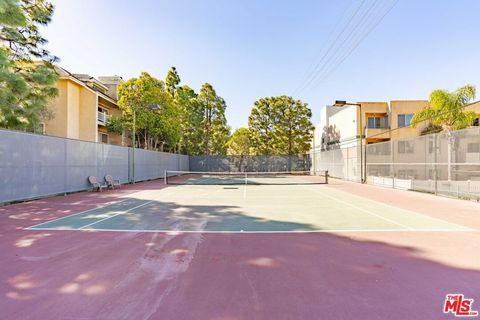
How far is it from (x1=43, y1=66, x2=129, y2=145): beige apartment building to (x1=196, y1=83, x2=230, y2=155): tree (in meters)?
12.3

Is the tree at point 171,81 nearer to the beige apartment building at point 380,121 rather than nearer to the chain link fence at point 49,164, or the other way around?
the chain link fence at point 49,164

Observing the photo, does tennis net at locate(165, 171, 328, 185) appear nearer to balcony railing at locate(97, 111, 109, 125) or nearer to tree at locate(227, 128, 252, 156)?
balcony railing at locate(97, 111, 109, 125)

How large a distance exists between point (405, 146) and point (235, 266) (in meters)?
15.7

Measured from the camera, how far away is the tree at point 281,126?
40750 mm

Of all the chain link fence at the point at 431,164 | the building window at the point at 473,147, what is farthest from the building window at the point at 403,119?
the building window at the point at 473,147

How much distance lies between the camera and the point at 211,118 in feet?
132

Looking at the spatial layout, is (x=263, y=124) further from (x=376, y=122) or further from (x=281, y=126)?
(x=376, y=122)

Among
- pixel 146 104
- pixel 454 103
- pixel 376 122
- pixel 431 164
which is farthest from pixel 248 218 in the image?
pixel 376 122

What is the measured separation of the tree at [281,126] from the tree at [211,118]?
205 inches

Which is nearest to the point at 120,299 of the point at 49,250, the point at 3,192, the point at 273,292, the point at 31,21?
the point at 273,292

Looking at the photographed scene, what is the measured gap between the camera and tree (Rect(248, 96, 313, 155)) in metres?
40.8

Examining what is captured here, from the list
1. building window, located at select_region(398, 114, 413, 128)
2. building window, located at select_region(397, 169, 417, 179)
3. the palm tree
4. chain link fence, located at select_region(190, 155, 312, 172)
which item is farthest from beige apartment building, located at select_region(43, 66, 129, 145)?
building window, located at select_region(398, 114, 413, 128)

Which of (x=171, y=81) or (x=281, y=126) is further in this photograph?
(x=281, y=126)

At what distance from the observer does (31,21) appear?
1584 centimetres
